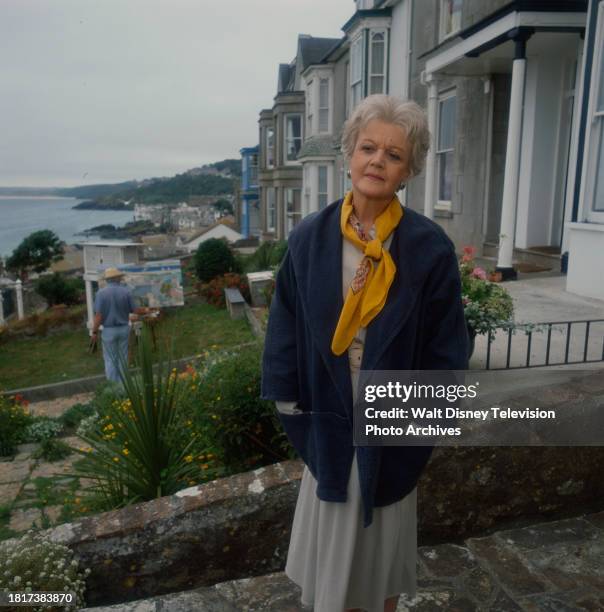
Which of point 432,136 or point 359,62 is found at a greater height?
point 359,62

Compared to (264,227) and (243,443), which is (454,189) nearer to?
(243,443)

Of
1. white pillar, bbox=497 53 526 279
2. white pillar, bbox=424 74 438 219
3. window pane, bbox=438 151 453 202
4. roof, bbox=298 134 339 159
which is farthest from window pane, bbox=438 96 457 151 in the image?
roof, bbox=298 134 339 159

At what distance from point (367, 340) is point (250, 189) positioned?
1712 inches

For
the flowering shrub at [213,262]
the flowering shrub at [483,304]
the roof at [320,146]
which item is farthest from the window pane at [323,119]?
the flowering shrub at [483,304]

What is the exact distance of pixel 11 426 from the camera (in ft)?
22.9

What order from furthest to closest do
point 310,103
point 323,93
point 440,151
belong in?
1. point 310,103
2. point 323,93
3. point 440,151

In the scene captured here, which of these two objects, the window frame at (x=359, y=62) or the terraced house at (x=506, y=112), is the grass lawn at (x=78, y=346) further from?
the window frame at (x=359, y=62)

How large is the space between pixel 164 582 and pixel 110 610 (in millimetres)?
284

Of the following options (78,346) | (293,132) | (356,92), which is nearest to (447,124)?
(356,92)

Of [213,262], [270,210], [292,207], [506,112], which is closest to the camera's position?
[506,112]

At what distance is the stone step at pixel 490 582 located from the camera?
257 centimetres

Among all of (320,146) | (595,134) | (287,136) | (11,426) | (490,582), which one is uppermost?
(287,136)

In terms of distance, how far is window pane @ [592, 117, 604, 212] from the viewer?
6.60 metres

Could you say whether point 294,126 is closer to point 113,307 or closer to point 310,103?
point 310,103
